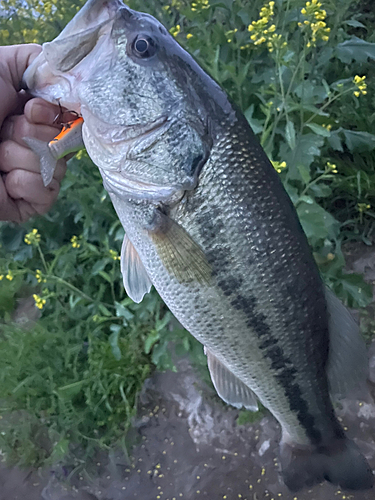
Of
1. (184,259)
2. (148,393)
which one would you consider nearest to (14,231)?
(148,393)

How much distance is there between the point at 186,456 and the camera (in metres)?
2.33

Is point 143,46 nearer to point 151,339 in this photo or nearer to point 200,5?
point 200,5

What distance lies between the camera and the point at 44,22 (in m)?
2.40

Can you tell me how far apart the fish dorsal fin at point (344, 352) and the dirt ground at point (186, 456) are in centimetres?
95

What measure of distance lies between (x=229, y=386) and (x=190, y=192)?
0.83 metres

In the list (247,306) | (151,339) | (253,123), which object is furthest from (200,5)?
(151,339)

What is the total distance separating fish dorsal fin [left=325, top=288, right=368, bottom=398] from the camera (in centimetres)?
134

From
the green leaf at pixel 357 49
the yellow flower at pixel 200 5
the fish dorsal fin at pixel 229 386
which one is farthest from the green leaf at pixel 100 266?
the green leaf at pixel 357 49

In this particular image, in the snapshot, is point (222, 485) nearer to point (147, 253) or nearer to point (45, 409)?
point (45, 409)

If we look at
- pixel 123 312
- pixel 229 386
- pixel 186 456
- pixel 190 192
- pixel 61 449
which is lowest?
pixel 186 456

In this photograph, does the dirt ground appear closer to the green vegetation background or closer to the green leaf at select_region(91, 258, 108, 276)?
the green vegetation background

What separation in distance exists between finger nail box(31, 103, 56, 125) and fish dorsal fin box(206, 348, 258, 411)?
106 cm

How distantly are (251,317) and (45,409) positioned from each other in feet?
6.33

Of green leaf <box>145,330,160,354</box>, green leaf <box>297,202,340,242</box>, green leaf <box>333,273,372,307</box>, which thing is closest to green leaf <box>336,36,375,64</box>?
green leaf <box>297,202,340,242</box>
